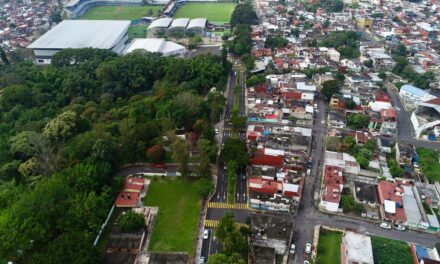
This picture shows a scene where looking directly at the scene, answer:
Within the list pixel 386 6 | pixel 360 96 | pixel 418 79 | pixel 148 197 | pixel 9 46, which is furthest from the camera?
pixel 386 6

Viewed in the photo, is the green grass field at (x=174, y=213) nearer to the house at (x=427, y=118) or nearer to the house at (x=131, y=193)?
the house at (x=131, y=193)

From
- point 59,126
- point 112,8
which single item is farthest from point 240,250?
point 112,8

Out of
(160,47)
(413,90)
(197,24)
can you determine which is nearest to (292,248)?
(413,90)

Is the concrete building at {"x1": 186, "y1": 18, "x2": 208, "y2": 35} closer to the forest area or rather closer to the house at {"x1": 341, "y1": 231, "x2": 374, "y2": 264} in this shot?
the forest area

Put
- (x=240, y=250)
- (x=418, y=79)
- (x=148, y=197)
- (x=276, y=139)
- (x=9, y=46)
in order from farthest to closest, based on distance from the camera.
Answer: (x=9, y=46) < (x=418, y=79) < (x=276, y=139) < (x=148, y=197) < (x=240, y=250)

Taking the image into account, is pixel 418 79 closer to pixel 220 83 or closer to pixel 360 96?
pixel 360 96

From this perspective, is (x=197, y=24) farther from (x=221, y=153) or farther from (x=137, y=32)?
(x=221, y=153)

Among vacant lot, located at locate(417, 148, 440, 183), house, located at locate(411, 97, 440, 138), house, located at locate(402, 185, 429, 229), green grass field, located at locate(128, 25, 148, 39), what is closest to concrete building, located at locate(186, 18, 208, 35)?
green grass field, located at locate(128, 25, 148, 39)
